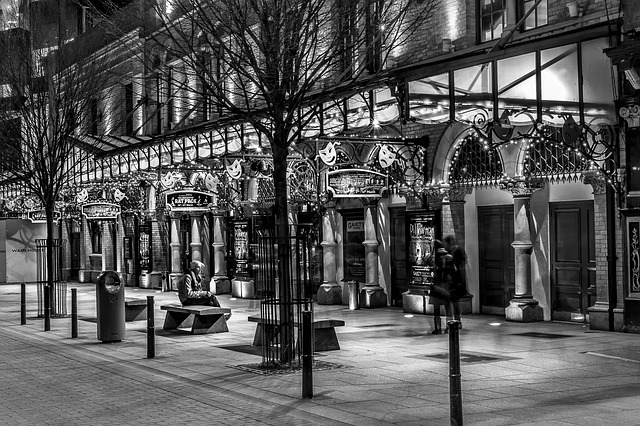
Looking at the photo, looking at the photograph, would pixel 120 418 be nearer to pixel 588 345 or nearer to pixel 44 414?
pixel 44 414

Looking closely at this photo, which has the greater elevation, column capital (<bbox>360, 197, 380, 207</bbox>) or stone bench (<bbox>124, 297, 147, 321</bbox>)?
column capital (<bbox>360, 197, 380, 207</bbox>)

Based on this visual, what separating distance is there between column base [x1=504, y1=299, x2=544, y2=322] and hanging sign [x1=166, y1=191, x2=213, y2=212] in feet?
35.8

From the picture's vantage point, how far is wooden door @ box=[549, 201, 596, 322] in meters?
19.1

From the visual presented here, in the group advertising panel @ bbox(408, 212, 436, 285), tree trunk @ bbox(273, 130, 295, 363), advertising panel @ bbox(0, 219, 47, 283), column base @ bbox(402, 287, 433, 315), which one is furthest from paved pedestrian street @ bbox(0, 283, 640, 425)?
advertising panel @ bbox(0, 219, 47, 283)

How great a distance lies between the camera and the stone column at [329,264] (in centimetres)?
2561

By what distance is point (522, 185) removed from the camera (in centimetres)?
1948

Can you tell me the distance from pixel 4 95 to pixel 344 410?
70.5ft

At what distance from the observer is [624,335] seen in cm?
1666

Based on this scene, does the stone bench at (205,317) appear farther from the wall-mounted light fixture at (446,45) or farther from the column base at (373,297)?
the wall-mounted light fixture at (446,45)

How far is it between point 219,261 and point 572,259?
49.0ft

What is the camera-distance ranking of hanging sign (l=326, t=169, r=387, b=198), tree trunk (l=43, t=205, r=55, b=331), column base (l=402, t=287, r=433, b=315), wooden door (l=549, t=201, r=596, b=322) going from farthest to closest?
hanging sign (l=326, t=169, r=387, b=198) → column base (l=402, t=287, r=433, b=315) → tree trunk (l=43, t=205, r=55, b=331) → wooden door (l=549, t=201, r=596, b=322)

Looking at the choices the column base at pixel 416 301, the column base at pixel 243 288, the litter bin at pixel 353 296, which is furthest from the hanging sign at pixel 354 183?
the column base at pixel 243 288

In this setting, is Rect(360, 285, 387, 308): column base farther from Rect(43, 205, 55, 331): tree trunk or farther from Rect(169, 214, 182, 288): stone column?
Rect(169, 214, 182, 288): stone column

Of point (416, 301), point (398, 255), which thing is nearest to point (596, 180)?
point (416, 301)
